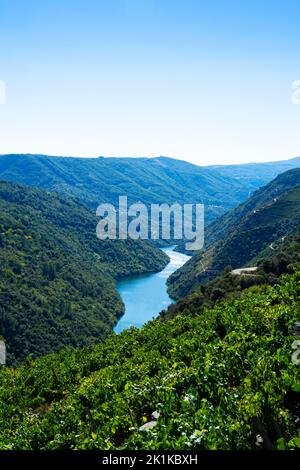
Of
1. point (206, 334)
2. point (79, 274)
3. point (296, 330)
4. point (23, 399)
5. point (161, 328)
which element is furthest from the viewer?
point (79, 274)

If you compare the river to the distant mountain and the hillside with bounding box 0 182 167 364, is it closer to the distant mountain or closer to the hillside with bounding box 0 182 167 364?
the hillside with bounding box 0 182 167 364

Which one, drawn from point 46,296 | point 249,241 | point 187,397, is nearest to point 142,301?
point 46,296

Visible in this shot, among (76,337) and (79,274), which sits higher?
(79,274)

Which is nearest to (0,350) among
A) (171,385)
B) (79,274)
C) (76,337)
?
(76,337)

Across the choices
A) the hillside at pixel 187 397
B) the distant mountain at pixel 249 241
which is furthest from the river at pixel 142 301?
the hillside at pixel 187 397

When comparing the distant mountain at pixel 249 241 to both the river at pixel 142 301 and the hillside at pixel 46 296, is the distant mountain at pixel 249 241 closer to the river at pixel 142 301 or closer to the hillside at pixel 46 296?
the river at pixel 142 301

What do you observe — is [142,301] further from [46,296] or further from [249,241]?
[249,241]

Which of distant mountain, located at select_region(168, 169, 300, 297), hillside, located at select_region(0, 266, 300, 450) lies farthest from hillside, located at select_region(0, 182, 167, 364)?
hillside, located at select_region(0, 266, 300, 450)

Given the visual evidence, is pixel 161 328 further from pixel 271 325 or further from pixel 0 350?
pixel 0 350
